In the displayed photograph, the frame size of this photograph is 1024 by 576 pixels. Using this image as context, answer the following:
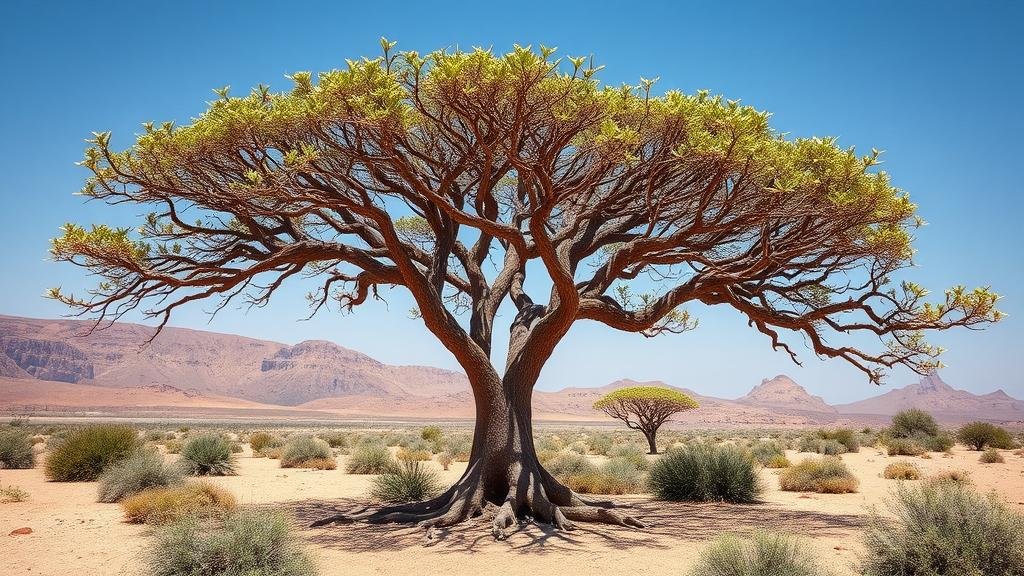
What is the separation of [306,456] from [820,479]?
1772 cm

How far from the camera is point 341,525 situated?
10.8 metres

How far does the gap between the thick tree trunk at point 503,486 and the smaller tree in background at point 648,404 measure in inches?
760

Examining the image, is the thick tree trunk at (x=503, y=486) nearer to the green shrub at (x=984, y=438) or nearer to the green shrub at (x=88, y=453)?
the green shrub at (x=88, y=453)

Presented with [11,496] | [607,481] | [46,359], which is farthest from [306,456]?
[46,359]

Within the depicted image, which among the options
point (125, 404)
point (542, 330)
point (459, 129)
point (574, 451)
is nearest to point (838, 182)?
point (542, 330)

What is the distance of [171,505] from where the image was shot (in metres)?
10.6

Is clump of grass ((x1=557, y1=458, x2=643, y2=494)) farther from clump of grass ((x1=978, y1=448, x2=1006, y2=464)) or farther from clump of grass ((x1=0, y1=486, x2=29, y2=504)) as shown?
clump of grass ((x1=978, y1=448, x2=1006, y2=464))

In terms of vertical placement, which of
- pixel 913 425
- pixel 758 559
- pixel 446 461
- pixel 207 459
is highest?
pixel 913 425

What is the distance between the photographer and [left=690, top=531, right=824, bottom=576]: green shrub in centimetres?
555

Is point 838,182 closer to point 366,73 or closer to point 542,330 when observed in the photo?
point 542,330

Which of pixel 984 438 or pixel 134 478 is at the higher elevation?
pixel 984 438

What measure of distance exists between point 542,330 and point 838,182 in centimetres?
516

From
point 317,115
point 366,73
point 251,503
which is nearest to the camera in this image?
point 366,73

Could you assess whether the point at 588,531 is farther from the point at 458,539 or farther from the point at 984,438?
the point at 984,438
